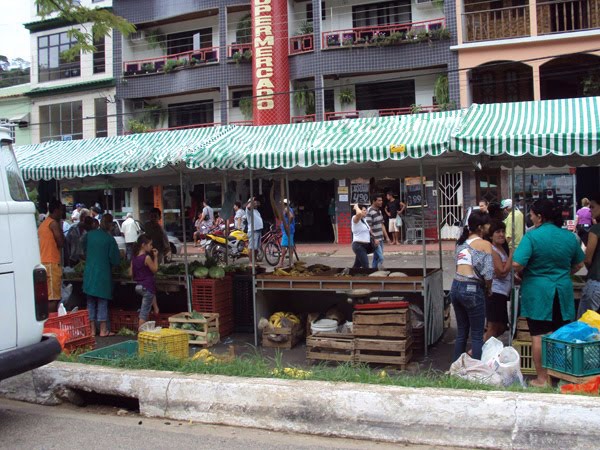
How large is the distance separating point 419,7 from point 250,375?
2220 centimetres

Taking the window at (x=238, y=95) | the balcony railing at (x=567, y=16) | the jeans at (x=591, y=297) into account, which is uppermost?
the balcony railing at (x=567, y=16)

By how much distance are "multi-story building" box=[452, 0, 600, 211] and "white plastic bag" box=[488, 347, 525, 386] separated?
1670cm

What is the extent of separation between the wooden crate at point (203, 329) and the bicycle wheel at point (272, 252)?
30.4 feet

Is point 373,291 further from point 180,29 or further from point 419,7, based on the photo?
point 180,29

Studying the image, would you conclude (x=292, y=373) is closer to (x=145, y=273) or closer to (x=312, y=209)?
(x=145, y=273)

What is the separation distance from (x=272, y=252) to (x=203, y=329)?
31.9 feet

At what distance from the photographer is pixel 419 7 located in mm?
24516

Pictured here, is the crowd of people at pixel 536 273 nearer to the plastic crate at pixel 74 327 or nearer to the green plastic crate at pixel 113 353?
the green plastic crate at pixel 113 353

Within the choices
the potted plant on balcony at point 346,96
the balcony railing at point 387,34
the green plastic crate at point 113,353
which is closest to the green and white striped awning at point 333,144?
the green plastic crate at point 113,353

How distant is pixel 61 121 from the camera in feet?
99.5

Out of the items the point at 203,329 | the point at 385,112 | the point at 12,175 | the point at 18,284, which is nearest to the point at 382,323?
the point at 203,329

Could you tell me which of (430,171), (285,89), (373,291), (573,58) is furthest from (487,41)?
(373,291)

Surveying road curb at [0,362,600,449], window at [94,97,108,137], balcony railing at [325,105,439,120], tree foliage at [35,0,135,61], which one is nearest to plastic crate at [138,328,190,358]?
road curb at [0,362,600,449]

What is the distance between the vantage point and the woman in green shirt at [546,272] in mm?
5824
